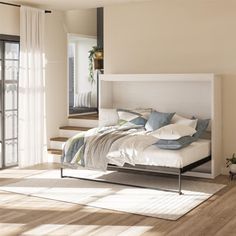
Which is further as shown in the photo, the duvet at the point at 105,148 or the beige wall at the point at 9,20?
the beige wall at the point at 9,20

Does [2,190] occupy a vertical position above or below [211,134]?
below

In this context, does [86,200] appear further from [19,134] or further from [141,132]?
[19,134]

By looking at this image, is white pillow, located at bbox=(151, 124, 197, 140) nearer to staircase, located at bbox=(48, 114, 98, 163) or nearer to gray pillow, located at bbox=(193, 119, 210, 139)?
gray pillow, located at bbox=(193, 119, 210, 139)

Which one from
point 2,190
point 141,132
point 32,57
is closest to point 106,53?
point 32,57

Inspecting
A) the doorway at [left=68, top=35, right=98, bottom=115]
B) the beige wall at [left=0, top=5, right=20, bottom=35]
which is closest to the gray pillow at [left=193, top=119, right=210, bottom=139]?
the beige wall at [left=0, top=5, right=20, bottom=35]

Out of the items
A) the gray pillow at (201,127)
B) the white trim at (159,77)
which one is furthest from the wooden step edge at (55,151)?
the gray pillow at (201,127)

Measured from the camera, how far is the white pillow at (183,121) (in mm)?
6047

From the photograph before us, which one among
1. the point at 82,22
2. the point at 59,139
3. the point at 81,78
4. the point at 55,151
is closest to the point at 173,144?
the point at 55,151

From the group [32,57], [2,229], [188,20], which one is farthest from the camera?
[32,57]

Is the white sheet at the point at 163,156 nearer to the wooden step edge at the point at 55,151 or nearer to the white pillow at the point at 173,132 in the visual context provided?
the white pillow at the point at 173,132

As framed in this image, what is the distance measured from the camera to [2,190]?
5.49 meters

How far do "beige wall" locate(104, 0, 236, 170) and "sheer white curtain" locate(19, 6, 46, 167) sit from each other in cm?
106

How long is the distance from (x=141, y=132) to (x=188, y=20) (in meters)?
1.75

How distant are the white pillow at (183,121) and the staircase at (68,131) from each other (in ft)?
6.18
